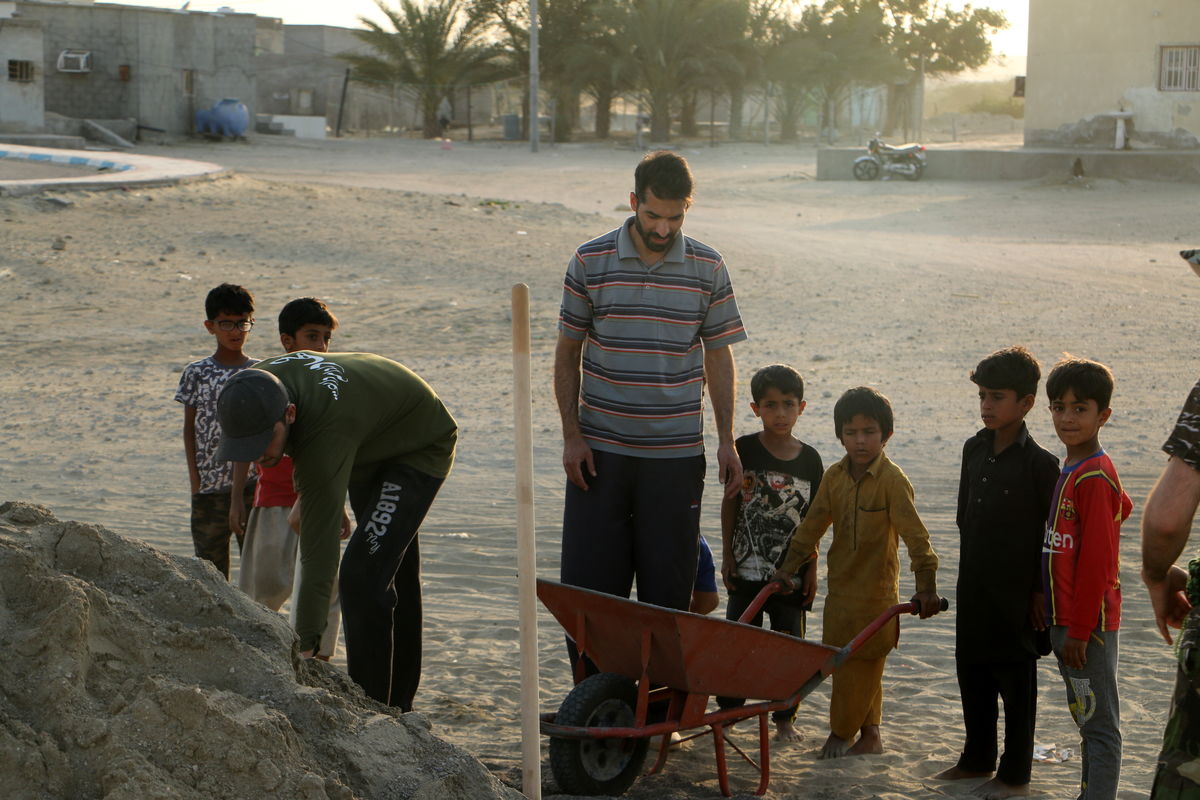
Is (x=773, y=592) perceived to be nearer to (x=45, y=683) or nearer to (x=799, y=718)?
(x=799, y=718)

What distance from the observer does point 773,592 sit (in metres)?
4.21

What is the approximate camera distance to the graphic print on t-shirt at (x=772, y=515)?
453 cm

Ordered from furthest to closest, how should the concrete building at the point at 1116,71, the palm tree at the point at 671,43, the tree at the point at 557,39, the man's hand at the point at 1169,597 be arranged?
1. the tree at the point at 557,39
2. the palm tree at the point at 671,43
3. the concrete building at the point at 1116,71
4. the man's hand at the point at 1169,597

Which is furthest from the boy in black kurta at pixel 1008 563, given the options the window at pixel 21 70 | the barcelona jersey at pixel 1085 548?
the window at pixel 21 70

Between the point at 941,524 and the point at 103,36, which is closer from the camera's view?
the point at 941,524

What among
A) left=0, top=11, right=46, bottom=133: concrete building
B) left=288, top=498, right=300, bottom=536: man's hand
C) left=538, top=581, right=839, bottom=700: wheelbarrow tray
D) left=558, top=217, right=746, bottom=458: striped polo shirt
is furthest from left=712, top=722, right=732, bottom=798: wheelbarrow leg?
left=0, top=11, right=46, bottom=133: concrete building

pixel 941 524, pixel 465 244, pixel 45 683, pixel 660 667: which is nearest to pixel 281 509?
pixel 660 667

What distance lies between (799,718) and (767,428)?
1.09 meters

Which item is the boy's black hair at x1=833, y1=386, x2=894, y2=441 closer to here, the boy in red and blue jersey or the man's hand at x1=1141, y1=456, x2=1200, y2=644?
the boy in red and blue jersey

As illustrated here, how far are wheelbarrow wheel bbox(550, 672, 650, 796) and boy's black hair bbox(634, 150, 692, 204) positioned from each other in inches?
59.0

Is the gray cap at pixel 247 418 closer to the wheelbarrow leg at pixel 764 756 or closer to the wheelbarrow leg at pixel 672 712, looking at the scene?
the wheelbarrow leg at pixel 672 712

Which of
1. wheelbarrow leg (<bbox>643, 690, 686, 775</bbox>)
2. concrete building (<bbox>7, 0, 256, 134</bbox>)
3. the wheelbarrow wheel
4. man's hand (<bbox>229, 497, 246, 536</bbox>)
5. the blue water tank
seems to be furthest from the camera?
the blue water tank

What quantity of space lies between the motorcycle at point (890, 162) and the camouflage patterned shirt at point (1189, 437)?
90.6ft

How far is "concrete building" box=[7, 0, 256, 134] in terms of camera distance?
109 feet
